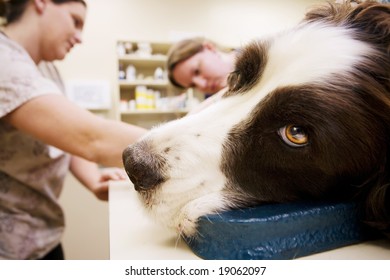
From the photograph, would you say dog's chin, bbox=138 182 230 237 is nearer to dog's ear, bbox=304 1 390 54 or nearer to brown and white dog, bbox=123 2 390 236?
brown and white dog, bbox=123 2 390 236

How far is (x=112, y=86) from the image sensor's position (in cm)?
328

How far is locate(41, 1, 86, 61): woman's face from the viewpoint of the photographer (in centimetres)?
122

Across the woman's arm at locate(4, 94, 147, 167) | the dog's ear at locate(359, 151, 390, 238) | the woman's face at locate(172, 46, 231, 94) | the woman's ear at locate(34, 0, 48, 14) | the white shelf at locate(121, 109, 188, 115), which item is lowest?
the white shelf at locate(121, 109, 188, 115)

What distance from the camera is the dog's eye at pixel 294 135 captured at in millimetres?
500

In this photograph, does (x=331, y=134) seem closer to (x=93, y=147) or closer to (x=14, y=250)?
(x=93, y=147)

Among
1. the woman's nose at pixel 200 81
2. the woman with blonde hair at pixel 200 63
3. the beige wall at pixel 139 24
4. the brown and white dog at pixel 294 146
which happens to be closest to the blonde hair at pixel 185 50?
the woman with blonde hair at pixel 200 63

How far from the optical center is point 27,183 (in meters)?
1.16

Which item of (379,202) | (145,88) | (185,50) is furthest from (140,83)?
(379,202)

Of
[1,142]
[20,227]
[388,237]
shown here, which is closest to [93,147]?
[1,142]

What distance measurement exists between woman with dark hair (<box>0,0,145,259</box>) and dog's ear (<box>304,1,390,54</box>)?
57 centimetres

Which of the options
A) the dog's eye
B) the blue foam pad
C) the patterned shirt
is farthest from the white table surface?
the patterned shirt

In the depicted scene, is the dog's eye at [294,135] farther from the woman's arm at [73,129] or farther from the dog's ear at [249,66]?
the woman's arm at [73,129]
